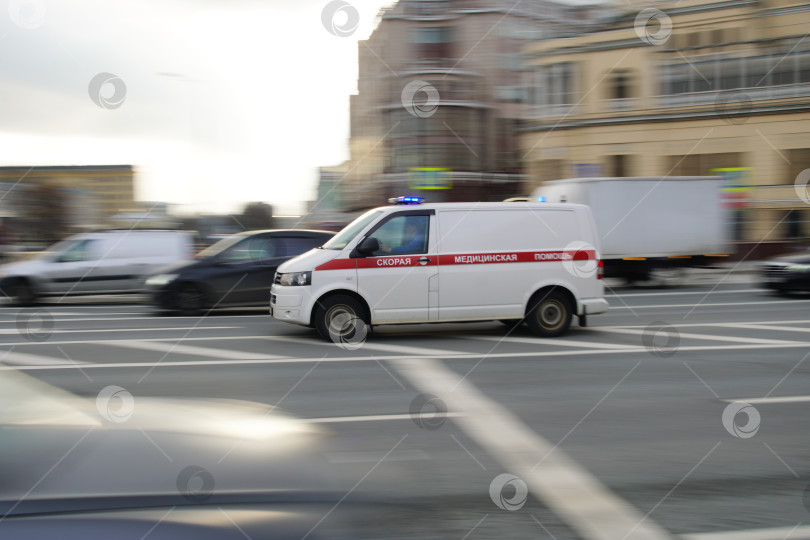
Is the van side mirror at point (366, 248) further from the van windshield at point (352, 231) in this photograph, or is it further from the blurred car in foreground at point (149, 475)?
the blurred car in foreground at point (149, 475)

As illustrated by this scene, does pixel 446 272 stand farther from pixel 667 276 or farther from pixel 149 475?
pixel 667 276

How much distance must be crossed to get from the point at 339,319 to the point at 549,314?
285 cm

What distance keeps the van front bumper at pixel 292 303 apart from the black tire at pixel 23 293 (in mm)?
8871

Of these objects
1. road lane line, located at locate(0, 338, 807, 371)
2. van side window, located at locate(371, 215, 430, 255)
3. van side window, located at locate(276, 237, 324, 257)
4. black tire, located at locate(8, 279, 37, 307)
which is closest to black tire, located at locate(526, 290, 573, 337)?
road lane line, located at locate(0, 338, 807, 371)

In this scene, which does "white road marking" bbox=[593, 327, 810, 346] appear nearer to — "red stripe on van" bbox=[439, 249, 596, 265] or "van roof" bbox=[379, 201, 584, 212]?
"red stripe on van" bbox=[439, 249, 596, 265]

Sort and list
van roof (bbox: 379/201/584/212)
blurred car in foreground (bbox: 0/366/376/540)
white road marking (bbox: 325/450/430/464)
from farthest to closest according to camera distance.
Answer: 1. van roof (bbox: 379/201/584/212)
2. white road marking (bbox: 325/450/430/464)
3. blurred car in foreground (bbox: 0/366/376/540)

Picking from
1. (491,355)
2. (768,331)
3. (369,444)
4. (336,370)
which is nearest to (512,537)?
(369,444)

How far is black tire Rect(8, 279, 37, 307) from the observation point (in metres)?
16.6

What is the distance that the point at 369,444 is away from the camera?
5.31 m

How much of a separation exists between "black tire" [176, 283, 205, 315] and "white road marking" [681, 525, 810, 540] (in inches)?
450

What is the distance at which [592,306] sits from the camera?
10555 millimetres

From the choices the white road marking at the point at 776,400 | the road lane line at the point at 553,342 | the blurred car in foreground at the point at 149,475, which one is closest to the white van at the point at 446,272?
the road lane line at the point at 553,342

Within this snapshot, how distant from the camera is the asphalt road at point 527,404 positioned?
412cm

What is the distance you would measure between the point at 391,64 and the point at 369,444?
46.0m
